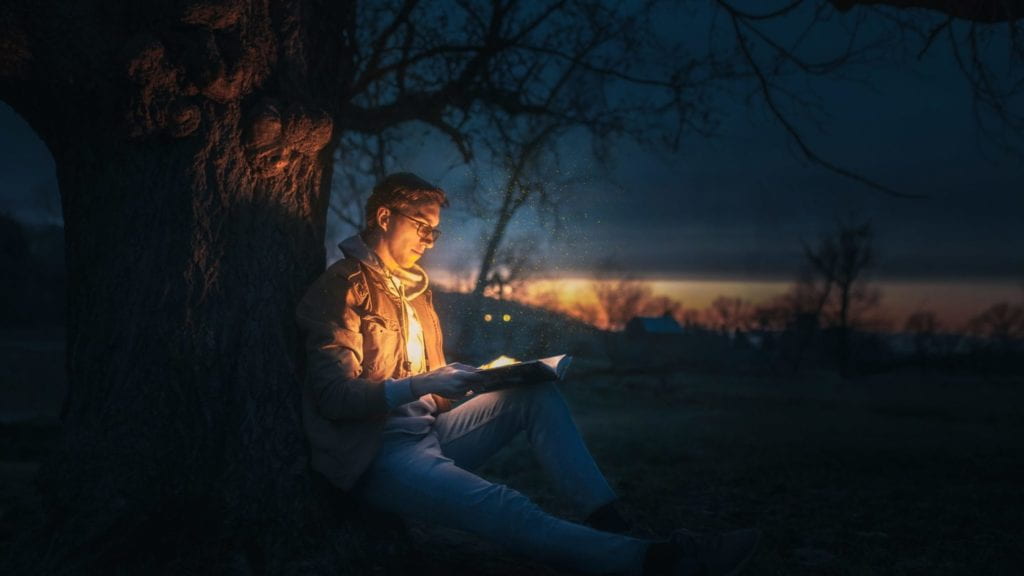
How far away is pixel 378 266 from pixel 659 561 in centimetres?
174

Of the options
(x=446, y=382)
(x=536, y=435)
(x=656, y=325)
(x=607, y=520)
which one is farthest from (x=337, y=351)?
(x=656, y=325)

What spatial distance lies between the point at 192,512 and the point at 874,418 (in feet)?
41.9

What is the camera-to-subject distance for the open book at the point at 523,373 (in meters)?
2.96

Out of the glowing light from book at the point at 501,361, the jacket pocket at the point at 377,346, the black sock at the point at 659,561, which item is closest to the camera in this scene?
the black sock at the point at 659,561

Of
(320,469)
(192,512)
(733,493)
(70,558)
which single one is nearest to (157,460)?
(192,512)

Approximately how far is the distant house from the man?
121 ft

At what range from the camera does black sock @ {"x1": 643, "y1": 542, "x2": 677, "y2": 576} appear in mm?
2631

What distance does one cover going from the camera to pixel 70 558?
284 centimetres

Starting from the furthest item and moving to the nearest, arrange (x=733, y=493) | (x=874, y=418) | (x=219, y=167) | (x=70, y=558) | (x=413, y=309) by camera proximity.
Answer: (x=874, y=418) < (x=733, y=493) < (x=413, y=309) < (x=219, y=167) < (x=70, y=558)

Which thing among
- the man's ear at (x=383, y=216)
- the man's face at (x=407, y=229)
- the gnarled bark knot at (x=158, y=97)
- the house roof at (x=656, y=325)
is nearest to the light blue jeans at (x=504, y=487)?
the man's face at (x=407, y=229)

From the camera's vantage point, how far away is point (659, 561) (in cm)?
263

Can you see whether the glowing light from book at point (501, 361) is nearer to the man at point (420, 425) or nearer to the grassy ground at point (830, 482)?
the man at point (420, 425)

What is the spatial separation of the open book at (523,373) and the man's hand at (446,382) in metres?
0.04

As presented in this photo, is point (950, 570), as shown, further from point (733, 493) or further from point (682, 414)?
point (682, 414)
